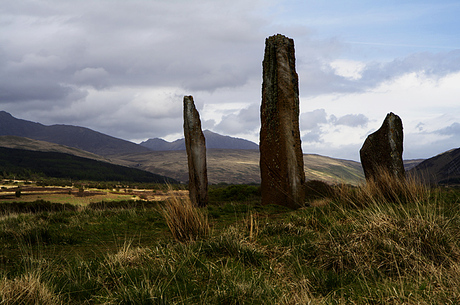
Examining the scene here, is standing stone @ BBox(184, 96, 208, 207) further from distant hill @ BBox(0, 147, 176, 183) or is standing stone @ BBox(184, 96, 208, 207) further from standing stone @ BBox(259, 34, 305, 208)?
distant hill @ BBox(0, 147, 176, 183)

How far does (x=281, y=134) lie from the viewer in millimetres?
10883

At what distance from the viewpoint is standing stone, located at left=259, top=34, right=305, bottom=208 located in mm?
10758

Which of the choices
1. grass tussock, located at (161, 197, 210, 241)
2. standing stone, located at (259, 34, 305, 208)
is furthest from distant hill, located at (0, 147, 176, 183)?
grass tussock, located at (161, 197, 210, 241)

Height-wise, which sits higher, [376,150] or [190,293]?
[376,150]

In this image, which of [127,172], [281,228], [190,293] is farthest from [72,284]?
[127,172]

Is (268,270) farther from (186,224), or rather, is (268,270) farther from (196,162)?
(196,162)

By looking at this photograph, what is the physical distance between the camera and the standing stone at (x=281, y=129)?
10758 millimetres

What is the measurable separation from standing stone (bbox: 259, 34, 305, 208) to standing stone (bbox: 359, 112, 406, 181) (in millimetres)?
2916

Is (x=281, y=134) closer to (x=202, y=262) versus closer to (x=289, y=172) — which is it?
(x=289, y=172)

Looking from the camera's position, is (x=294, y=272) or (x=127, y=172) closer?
(x=294, y=272)

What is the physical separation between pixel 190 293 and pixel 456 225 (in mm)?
3765

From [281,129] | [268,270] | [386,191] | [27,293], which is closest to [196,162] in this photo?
[281,129]

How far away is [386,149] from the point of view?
12.0 m

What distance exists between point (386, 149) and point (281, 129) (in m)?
3.90
